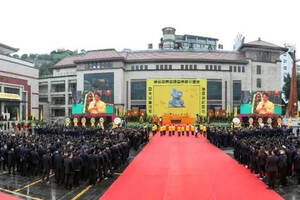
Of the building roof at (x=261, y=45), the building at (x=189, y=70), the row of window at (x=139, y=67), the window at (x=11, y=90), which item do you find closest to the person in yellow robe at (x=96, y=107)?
the building at (x=189, y=70)

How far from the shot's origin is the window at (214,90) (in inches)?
2079

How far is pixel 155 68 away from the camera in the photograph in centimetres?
5341

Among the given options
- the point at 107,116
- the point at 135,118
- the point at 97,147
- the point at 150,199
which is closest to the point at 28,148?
the point at 97,147

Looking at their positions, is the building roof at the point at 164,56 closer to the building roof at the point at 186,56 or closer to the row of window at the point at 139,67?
the building roof at the point at 186,56

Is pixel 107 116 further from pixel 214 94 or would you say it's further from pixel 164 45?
pixel 164 45

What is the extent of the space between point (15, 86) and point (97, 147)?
39915 millimetres

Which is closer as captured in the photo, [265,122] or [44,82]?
[265,122]

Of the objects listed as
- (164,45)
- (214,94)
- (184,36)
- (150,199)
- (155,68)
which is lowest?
(150,199)

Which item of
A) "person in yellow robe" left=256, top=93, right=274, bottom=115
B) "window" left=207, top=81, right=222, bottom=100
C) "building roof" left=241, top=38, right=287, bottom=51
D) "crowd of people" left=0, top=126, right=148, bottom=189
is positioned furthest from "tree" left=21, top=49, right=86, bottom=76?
"crowd of people" left=0, top=126, right=148, bottom=189

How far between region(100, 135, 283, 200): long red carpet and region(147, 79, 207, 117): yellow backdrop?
33.1 m

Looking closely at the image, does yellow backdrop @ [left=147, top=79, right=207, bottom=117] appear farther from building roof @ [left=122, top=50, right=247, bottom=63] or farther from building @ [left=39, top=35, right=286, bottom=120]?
building roof @ [left=122, top=50, right=247, bottom=63]

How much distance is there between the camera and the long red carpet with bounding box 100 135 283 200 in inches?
400

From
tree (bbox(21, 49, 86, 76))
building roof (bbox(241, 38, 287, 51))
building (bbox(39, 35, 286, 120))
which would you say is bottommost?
building (bbox(39, 35, 286, 120))

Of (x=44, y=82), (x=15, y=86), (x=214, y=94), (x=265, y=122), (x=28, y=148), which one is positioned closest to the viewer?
(x=28, y=148)
